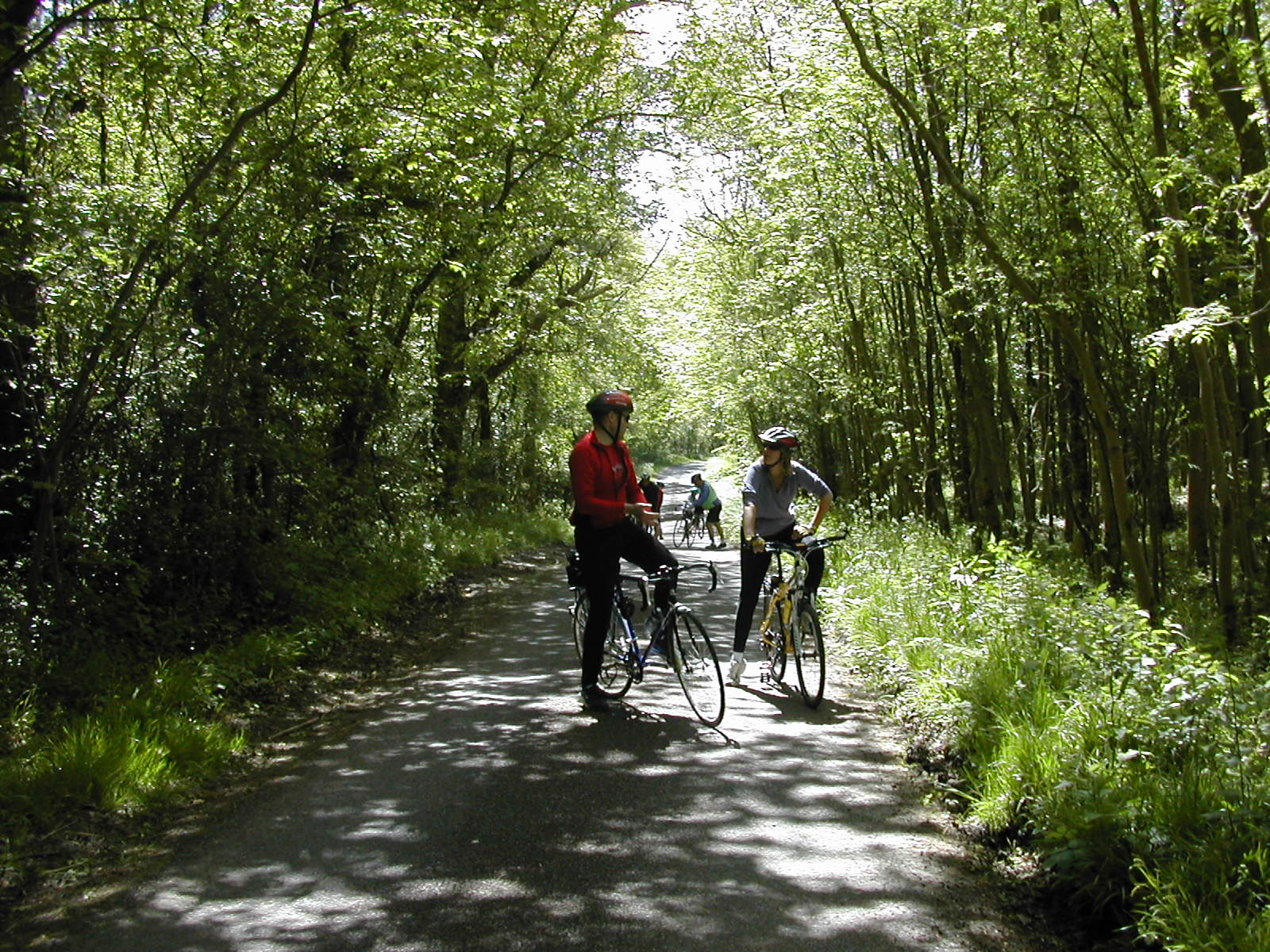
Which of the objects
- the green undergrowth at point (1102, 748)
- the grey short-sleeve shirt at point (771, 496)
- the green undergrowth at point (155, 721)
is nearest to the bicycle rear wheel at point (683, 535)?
the green undergrowth at point (155, 721)

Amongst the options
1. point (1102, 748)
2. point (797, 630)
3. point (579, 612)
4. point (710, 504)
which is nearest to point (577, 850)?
point (1102, 748)

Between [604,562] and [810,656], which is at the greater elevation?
[604,562]

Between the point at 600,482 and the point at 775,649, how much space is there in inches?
82.2

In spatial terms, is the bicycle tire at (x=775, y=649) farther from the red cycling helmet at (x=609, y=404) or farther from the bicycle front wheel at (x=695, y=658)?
the red cycling helmet at (x=609, y=404)

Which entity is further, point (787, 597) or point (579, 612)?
point (579, 612)

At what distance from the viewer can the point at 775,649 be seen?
339 inches

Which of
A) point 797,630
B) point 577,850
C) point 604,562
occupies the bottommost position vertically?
point 577,850

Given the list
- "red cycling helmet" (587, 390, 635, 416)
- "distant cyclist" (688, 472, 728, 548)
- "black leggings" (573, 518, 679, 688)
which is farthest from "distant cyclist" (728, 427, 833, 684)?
"distant cyclist" (688, 472, 728, 548)

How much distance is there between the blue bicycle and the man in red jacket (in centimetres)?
16

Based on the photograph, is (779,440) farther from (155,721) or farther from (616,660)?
(155,721)

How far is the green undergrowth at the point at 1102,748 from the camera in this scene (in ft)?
12.8

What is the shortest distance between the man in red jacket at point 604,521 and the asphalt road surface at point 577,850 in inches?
20.7

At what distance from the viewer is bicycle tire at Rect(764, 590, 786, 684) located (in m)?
8.55

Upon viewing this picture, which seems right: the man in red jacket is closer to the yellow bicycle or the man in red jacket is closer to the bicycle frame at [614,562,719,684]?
the bicycle frame at [614,562,719,684]
